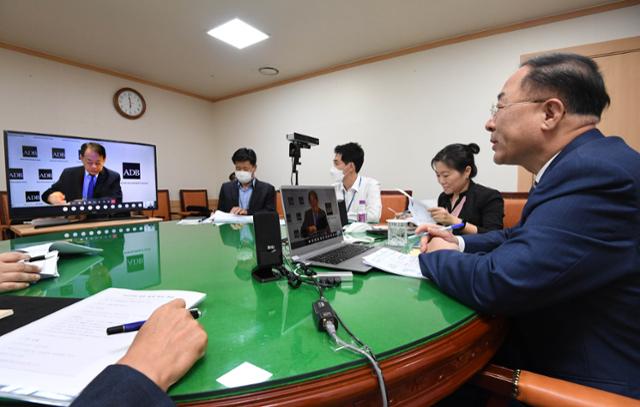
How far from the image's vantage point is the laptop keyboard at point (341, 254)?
3.19 feet

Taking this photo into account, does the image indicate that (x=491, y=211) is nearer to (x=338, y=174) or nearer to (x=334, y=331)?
(x=338, y=174)

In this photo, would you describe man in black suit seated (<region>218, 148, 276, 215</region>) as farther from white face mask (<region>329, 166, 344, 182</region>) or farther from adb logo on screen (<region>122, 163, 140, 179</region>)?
adb logo on screen (<region>122, 163, 140, 179</region>)

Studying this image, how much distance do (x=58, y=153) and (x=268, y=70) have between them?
2802 millimetres

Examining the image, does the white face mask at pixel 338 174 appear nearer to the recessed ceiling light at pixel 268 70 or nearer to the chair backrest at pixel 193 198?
the recessed ceiling light at pixel 268 70

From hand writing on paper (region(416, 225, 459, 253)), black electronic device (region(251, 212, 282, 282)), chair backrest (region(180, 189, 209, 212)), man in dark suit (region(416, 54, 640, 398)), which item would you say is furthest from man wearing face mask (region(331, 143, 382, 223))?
chair backrest (region(180, 189, 209, 212))

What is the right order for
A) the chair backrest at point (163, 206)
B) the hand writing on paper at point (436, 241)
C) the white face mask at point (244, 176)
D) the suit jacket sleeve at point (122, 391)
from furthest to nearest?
the chair backrest at point (163, 206) → the white face mask at point (244, 176) → the hand writing on paper at point (436, 241) → the suit jacket sleeve at point (122, 391)

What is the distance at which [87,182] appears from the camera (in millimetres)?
2338

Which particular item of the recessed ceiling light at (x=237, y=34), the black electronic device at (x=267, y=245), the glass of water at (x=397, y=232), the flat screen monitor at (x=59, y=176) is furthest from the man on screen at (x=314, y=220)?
the recessed ceiling light at (x=237, y=34)

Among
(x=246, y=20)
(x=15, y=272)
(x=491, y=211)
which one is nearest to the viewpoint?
(x=15, y=272)

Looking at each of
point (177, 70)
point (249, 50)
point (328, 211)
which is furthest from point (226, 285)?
point (177, 70)

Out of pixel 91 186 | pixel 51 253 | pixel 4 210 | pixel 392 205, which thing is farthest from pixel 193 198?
pixel 51 253

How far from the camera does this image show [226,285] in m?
0.78

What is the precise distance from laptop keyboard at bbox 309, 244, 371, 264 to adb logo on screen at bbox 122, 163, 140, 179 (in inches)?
93.3

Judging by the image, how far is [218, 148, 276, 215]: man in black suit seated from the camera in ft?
9.06
